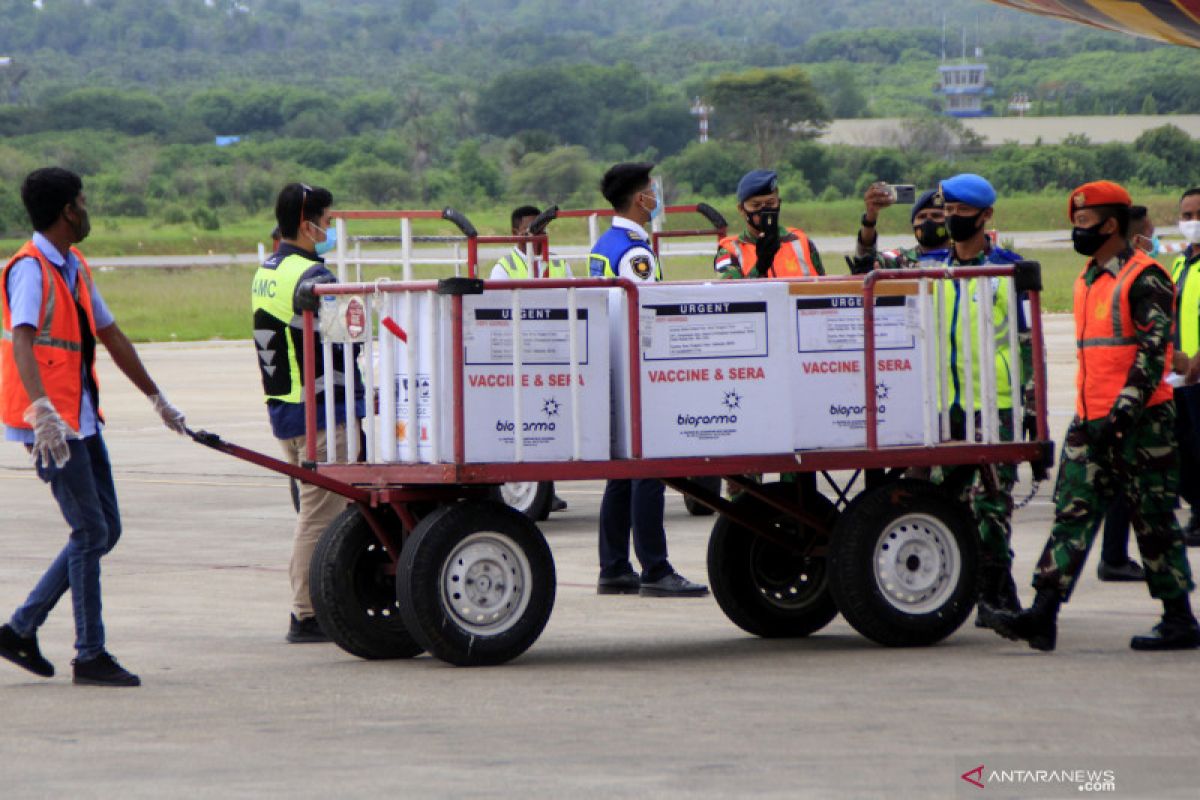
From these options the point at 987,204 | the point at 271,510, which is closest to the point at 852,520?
the point at 987,204

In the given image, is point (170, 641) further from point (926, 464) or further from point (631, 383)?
point (926, 464)

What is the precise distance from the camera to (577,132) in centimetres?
19875

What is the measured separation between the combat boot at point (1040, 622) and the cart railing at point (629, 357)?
2.38 ft

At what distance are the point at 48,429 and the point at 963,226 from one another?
4250mm

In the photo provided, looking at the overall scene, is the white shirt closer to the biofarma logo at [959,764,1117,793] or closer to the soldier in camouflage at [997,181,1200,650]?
the soldier in camouflage at [997,181,1200,650]

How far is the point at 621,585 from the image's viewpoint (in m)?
11.3

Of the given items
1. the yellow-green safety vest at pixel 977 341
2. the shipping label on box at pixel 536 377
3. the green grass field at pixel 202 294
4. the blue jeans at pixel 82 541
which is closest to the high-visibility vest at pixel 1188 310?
the yellow-green safety vest at pixel 977 341

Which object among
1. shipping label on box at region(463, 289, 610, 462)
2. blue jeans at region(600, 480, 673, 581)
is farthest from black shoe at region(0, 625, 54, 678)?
blue jeans at region(600, 480, 673, 581)

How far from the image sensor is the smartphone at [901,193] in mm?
10422

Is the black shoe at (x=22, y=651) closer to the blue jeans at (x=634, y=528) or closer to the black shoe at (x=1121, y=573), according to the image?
the blue jeans at (x=634, y=528)

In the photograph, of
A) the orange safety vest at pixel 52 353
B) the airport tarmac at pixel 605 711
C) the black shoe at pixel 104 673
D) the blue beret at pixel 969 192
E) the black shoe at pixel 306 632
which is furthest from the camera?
the black shoe at pixel 306 632

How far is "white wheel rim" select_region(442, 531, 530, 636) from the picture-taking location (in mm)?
8812

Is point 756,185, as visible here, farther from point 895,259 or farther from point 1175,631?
point 1175,631

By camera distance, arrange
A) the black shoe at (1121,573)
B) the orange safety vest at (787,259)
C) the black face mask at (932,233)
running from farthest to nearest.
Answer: the black shoe at (1121,573) < the orange safety vest at (787,259) < the black face mask at (932,233)
